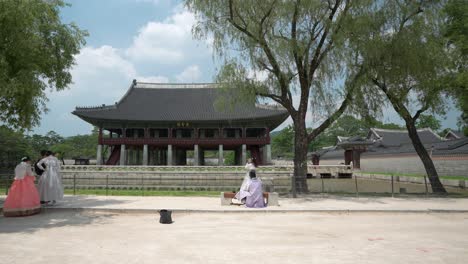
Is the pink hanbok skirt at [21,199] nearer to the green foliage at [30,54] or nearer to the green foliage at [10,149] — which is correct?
the green foliage at [30,54]

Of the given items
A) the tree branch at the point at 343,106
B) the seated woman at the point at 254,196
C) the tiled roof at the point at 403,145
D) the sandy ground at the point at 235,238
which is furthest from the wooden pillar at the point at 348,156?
the seated woman at the point at 254,196

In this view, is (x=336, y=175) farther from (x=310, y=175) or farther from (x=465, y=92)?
(x=465, y=92)

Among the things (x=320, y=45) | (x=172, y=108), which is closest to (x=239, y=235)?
(x=320, y=45)

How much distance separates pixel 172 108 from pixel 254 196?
28.6 m

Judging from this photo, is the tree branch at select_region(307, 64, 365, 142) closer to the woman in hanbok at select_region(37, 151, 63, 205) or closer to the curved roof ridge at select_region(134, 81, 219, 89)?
the woman in hanbok at select_region(37, 151, 63, 205)

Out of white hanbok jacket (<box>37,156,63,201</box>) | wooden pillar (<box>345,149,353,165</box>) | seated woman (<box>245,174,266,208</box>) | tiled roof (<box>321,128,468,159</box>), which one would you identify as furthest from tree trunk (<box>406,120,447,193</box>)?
wooden pillar (<box>345,149,353,165</box>)

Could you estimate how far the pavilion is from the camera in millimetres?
34375

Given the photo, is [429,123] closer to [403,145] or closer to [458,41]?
[403,145]

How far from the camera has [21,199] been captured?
9.21m

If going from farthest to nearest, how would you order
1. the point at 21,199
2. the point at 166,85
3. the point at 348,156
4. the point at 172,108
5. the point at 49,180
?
1. the point at 348,156
2. the point at 166,85
3. the point at 172,108
4. the point at 49,180
5. the point at 21,199

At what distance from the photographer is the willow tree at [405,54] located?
13422 millimetres

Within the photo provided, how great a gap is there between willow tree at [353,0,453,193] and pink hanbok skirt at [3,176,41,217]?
487 inches

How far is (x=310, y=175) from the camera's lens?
35.0m

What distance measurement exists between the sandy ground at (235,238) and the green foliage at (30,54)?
3.54 metres
